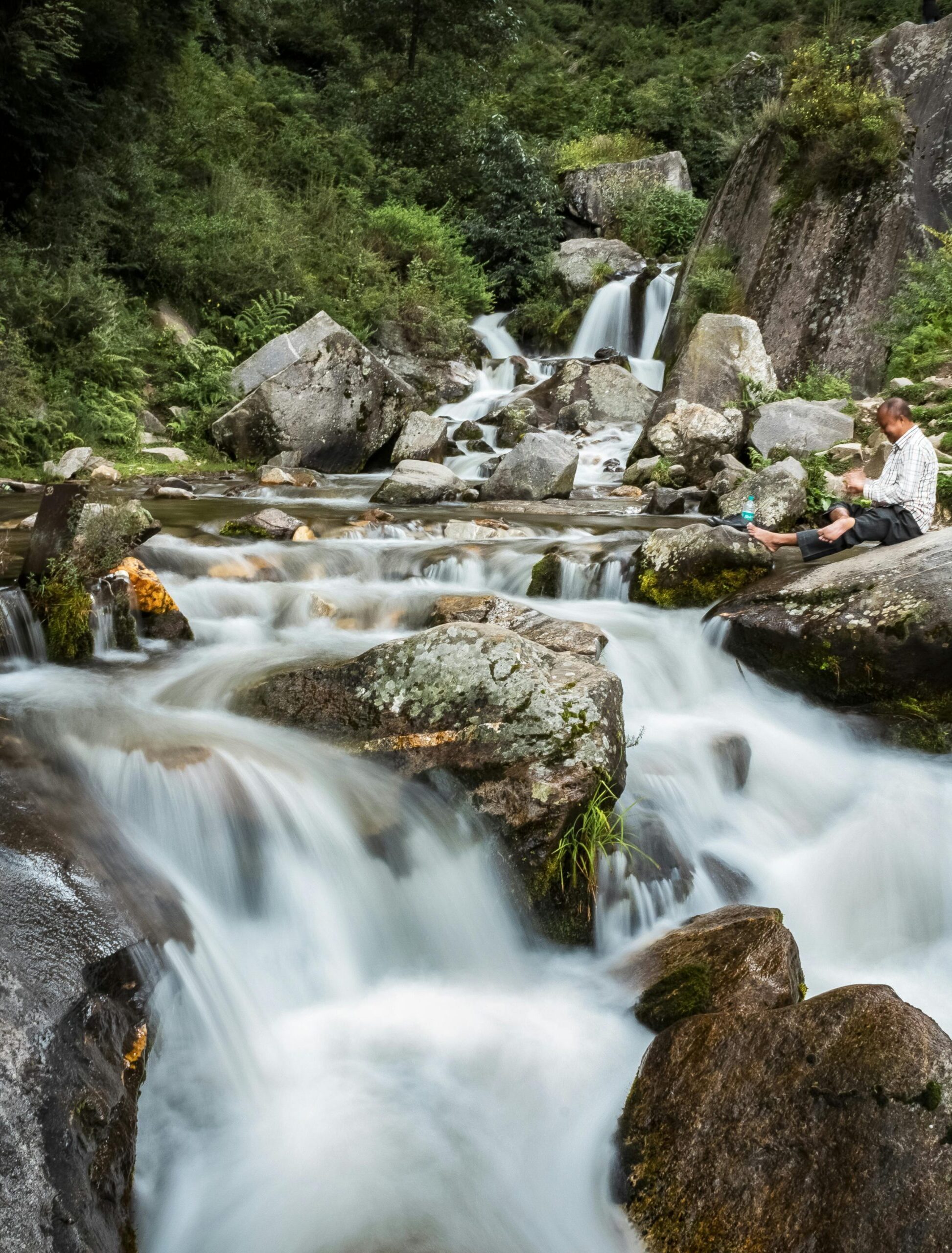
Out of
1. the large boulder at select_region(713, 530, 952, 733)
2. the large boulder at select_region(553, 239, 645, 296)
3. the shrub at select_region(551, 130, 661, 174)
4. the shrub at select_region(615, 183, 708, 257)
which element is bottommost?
the large boulder at select_region(713, 530, 952, 733)

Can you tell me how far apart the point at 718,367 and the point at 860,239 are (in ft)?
11.4

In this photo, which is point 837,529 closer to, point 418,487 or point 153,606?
point 153,606

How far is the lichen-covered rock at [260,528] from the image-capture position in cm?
841

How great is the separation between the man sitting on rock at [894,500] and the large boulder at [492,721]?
119 inches

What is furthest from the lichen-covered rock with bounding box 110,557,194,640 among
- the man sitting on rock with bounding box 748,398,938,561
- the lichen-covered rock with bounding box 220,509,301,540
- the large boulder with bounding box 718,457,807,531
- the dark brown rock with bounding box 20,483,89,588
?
the large boulder with bounding box 718,457,807,531

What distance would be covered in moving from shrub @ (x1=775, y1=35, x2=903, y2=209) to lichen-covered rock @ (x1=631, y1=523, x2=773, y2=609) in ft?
35.5

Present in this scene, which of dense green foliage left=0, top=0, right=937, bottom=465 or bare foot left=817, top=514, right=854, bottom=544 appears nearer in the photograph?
bare foot left=817, top=514, right=854, bottom=544

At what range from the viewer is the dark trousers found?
648cm

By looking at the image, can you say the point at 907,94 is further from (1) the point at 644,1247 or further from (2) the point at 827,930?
(1) the point at 644,1247

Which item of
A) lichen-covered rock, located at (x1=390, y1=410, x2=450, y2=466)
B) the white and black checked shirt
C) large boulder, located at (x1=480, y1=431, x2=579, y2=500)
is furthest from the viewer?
lichen-covered rock, located at (x1=390, y1=410, x2=450, y2=466)

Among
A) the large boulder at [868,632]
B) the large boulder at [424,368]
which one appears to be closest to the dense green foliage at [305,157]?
the large boulder at [424,368]

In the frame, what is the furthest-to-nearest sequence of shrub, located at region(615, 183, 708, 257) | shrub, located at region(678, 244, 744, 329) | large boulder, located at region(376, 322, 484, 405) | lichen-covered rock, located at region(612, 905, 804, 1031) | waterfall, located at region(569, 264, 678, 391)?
shrub, located at region(615, 183, 708, 257) → waterfall, located at region(569, 264, 678, 391) → large boulder, located at region(376, 322, 484, 405) → shrub, located at region(678, 244, 744, 329) → lichen-covered rock, located at region(612, 905, 804, 1031)

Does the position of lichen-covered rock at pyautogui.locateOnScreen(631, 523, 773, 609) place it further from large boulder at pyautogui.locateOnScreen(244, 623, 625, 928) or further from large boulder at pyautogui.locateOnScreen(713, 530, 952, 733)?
large boulder at pyautogui.locateOnScreen(244, 623, 625, 928)

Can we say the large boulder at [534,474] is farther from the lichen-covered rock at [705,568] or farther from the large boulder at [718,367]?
the lichen-covered rock at [705,568]
